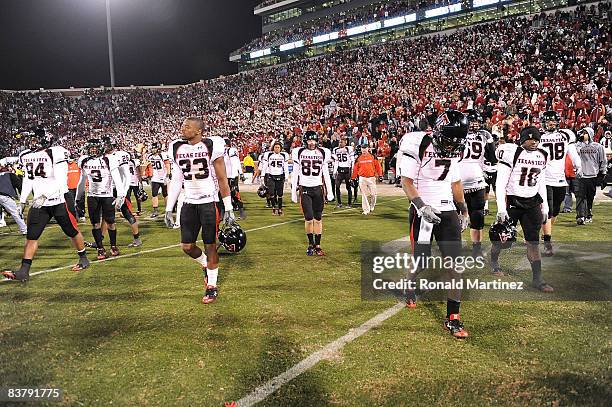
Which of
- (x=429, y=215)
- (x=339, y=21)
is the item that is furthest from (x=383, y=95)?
(x=429, y=215)

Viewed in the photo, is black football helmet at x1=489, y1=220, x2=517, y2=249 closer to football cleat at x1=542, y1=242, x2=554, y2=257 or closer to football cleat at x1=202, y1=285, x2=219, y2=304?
football cleat at x1=542, y1=242, x2=554, y2=257

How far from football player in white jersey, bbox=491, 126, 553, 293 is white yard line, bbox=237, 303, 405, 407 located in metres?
1.97

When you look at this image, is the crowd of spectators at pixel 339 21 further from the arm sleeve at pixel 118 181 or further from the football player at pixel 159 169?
the arm sleeve at pixel 118 181

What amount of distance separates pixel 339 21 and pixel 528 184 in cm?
4718

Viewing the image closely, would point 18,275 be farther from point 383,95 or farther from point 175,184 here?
point 383,95

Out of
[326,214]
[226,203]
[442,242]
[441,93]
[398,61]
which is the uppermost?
[398,61]

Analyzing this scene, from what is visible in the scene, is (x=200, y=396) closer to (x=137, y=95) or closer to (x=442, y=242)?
(x=442, y=242)

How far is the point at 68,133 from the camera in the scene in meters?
50.5

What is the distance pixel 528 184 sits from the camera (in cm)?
580

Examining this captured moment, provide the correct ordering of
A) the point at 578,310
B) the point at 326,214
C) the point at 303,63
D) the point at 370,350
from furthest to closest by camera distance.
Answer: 1. the point at 303,63
2. the point at 326,214
3. the point at 578,310
4. the point at 370,350

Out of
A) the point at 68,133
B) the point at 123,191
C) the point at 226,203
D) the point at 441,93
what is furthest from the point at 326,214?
the point at 68,133

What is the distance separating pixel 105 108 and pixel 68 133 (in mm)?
5789

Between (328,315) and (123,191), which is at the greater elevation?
(123,191)

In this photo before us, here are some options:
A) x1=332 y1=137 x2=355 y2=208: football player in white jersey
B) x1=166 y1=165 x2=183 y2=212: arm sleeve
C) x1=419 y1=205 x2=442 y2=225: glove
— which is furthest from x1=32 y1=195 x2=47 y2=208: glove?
x1=332 y1=137 x2=355 y2=208: football player in white jersey
